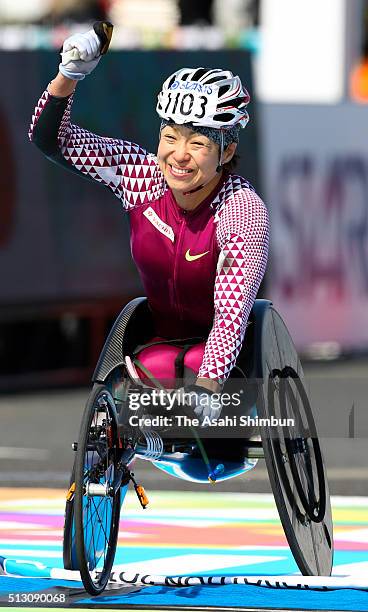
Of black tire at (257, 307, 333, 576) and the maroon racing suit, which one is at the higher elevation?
the maroon racing suit

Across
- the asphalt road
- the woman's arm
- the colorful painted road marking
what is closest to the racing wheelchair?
the asphalt road

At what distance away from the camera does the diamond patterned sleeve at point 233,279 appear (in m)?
6.65

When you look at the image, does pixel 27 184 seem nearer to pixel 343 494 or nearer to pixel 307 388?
pixel 343 494

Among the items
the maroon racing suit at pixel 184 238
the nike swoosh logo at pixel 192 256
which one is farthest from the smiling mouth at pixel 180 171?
the nike swoosh logo at pixel 192 256

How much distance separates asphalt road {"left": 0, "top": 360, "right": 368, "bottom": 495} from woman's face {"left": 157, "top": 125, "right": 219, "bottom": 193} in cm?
117

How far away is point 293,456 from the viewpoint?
7.08 metres

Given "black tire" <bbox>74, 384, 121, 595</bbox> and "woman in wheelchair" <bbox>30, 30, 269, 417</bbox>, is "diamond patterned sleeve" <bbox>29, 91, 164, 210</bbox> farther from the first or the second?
"black tire" <bbox>74, 384, 121, 595</bbox>

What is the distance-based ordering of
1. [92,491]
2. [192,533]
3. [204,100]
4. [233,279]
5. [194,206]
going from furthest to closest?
1. [192,533]
2. [194,206]
3. [204,100]
4. [233,279]
5. [92,491]

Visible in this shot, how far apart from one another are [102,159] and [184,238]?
1.72 feet

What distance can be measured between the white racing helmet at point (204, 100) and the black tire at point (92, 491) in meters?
1.08

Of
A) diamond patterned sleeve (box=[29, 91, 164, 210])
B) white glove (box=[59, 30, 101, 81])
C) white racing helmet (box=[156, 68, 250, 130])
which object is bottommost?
diamond patterned sleeve (box=[29, 91, 164, 210])

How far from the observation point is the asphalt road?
10.5 metres

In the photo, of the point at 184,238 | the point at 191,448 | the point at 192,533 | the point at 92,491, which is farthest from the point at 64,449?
the point at 92,491

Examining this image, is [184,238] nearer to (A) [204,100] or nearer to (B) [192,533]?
(A) [204,100]
